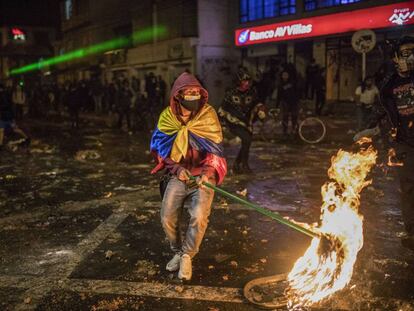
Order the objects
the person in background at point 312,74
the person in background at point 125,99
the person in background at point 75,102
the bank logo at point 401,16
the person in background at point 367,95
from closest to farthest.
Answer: the person in background at point 367,95, the bank logo at point 401,16, the person in background at point 125,99, the person in background at point 75,102, the person in background at point 312,74

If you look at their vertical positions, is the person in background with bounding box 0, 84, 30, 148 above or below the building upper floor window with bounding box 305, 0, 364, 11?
below

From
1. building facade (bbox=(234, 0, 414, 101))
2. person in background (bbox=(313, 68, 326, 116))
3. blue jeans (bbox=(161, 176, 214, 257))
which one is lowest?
blue jeans (bbox=(161, 176, 214, 257))

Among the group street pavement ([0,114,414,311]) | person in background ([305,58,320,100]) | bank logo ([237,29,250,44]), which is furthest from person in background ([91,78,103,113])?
street pavement ([0,114,414,311])

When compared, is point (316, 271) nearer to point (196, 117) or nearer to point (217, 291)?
point (217, 291)

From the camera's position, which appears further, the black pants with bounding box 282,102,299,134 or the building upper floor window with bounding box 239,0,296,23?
the building upper floor window with bounding box 239,0,296,23

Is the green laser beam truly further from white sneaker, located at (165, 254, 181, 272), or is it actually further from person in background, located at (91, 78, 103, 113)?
white sneaker, located at (165, 254, 181, 272)

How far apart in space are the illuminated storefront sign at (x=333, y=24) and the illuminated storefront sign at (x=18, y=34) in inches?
1955

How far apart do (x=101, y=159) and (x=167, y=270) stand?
7.87m

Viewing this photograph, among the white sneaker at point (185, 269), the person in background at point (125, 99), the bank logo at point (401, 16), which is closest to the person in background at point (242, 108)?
the white sneaker at point (185, 269)

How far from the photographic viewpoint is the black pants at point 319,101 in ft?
66.0

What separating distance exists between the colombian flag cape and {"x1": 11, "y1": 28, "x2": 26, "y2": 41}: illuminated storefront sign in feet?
230

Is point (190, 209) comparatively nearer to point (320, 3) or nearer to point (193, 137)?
point (193, 137)

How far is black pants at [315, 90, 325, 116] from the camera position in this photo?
20125mm

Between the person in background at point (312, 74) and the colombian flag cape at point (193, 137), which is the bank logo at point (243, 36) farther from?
the colombian flag cape at point (193, 137)
